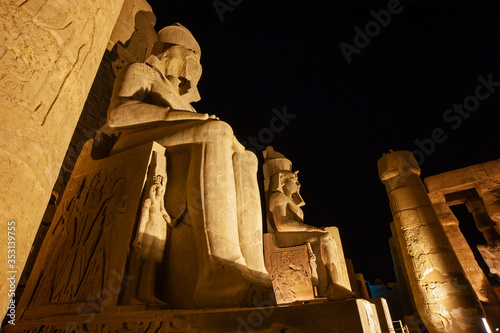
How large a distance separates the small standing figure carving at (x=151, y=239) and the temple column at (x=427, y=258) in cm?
770

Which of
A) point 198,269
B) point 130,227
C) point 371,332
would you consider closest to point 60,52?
point 130,227

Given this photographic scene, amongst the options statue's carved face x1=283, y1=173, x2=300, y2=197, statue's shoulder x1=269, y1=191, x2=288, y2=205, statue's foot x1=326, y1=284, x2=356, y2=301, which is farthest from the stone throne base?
statue's carved face x1=283, y1=173, x2=300, y2=197

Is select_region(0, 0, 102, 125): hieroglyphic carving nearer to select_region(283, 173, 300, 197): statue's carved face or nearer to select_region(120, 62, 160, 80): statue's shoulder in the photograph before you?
select_region(120, 62, 160, 80): statue's shoulder

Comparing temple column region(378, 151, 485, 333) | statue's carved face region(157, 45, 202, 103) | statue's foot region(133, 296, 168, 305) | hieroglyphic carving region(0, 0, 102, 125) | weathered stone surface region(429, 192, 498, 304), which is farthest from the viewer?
weathered stone surface region(429, 192, 498, 304)

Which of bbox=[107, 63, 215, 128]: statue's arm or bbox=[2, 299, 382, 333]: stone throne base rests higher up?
bbox=[107, 63, 215, 128]: statue's arm

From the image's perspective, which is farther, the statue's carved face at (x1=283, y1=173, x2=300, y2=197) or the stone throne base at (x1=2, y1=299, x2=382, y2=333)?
the statue's carved face at (x1=283, y1=173, x2=300, y2=197)

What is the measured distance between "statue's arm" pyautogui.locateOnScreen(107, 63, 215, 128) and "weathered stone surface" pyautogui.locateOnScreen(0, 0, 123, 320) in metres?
0.90

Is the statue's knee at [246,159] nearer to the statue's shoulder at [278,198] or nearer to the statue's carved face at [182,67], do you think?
the statue's carved face at [182,67]

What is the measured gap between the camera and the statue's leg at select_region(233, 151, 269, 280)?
6.71 feet

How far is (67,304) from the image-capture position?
1782 millimetres

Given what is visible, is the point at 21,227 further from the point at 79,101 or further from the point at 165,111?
the point at 165,111

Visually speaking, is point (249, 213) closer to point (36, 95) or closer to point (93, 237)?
point (93, 237)

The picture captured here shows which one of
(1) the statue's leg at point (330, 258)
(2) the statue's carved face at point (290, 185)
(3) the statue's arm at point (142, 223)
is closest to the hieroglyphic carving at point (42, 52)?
(3) the statue's arm at point (142, 223)

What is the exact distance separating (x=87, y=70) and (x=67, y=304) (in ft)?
4.85
